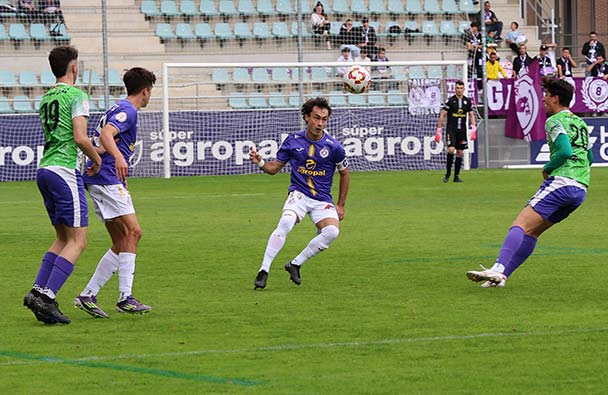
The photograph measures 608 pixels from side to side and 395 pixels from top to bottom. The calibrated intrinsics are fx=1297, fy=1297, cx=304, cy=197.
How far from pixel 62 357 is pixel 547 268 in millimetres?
5775

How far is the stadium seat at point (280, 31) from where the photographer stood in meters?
33.8

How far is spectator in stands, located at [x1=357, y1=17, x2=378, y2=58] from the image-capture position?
1305 inches

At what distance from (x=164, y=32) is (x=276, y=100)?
3.94 meters

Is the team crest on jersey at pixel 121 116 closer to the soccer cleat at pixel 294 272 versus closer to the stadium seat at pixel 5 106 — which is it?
the soccer cleat at pixel 294 272

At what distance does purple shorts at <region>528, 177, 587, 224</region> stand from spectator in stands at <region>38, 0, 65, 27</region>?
75.1 feet

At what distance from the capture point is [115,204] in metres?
9.21

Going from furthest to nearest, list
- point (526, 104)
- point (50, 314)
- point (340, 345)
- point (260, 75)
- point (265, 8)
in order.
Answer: point (265, 8)
point (260, 75)
point (526, 104)
point (50, 314)
point (340, 345)

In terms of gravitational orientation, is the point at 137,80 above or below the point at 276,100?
below

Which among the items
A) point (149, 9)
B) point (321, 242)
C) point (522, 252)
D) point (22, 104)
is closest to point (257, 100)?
point (149, 9)

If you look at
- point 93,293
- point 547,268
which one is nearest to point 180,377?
point 93,293

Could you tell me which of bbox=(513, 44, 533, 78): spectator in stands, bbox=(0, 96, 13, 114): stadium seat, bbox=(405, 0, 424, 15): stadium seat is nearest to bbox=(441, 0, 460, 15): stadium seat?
bbox=(405, 0, 424, 15): stadium seat

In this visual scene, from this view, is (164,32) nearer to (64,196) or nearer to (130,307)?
(130,307)

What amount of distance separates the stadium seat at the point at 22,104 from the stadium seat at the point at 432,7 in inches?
469

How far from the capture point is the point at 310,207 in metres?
11.2
